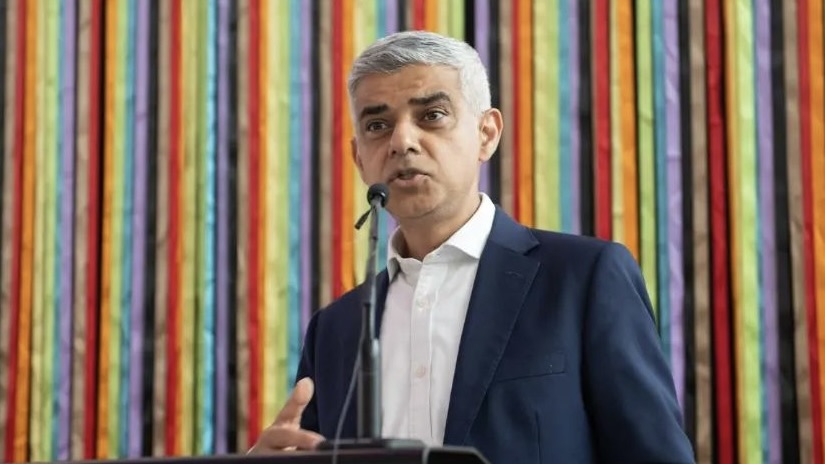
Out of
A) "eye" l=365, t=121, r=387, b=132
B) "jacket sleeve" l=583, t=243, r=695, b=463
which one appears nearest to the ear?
"eye" l=365, t=121, r=387, b=132

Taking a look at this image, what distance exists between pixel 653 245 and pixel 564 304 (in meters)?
0.95

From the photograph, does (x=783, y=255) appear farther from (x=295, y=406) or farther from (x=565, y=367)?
(x=295, y=406)

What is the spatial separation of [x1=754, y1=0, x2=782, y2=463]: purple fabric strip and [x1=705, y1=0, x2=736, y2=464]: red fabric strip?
8cm

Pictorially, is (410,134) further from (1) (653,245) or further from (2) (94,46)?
(2) (94,46)

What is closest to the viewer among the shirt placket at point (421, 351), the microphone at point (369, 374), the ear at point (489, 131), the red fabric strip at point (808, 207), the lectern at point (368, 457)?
the lectern at point (368, 457)

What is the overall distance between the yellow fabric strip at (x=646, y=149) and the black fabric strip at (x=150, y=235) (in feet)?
4.15

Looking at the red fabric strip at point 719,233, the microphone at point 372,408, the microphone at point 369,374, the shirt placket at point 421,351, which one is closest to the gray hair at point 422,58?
the shirt placket at point 421,351

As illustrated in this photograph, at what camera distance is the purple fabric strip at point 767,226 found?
2.77m

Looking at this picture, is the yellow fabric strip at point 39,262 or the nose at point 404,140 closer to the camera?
the nose at point 404,140

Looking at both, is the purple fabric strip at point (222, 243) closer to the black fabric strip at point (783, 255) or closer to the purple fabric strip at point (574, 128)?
the purple fabric strip at point (574, 128)

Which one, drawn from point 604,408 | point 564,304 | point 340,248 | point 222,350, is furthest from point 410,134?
point 222,350

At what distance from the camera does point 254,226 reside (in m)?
3.07

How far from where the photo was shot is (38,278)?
3.15 metres

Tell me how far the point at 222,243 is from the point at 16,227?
1.89ft
